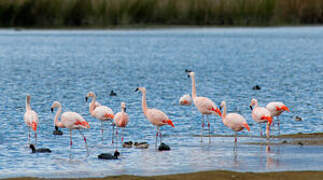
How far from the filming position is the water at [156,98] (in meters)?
15.4

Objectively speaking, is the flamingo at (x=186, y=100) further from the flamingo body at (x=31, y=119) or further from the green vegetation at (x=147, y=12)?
the green vegetation at (x=147, y=12)

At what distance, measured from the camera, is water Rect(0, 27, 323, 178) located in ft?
50.7

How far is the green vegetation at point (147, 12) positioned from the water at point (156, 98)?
29.3 metres

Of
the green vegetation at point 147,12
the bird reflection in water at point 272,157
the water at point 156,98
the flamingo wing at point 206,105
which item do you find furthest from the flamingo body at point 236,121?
the green vegetation at point 147,12

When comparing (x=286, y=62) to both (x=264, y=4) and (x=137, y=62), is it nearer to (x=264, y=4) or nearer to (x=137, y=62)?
(x=137, y=62)

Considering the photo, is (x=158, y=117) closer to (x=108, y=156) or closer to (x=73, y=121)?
(x=73, y=121)

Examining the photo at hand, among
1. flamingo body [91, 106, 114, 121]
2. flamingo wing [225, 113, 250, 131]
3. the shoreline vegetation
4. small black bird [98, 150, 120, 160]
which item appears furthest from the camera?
flamingo body [91, 106, 114, 121]

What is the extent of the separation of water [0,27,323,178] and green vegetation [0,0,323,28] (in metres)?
29.3

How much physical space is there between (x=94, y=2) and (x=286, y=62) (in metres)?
53.7

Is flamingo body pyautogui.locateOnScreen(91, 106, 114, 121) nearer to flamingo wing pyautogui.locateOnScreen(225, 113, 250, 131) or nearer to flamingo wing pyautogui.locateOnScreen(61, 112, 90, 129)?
flamingo wing pyautogui.locateOnScreen(61, 112, 90, 129)

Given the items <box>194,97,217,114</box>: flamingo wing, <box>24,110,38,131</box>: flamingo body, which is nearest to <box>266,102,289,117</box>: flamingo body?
<box>194,97,217,114</box>: flamingo wing

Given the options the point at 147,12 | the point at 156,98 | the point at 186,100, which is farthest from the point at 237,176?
the point at 147,12

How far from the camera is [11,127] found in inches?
864

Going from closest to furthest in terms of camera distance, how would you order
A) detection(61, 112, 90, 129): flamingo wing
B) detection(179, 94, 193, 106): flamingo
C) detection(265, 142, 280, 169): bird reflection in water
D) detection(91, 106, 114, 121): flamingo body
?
detection(265, 142, 280, 169): bird reflection in water, detection(61, 112, 90, 129): flamingo wing, detection(91, 106, 114, 121): flamingo body, detection(179, 94, 193, 106): flamingo
